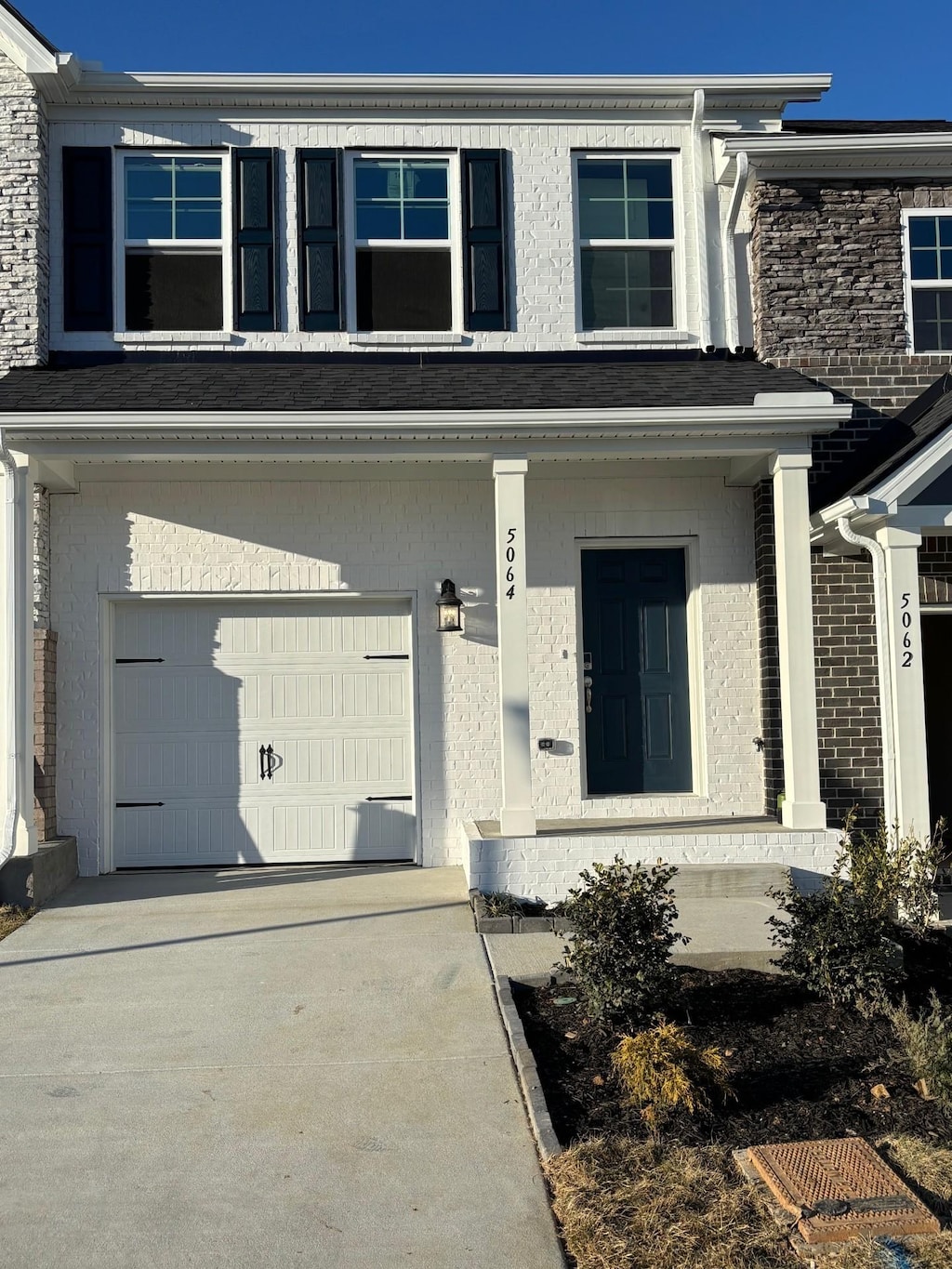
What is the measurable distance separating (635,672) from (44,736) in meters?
4.95

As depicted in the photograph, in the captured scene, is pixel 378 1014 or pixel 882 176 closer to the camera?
pixel 378 1014

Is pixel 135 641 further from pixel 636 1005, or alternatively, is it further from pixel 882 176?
pixel 882 176

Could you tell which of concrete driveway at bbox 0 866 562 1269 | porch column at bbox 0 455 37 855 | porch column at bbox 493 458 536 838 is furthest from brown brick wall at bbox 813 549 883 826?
porch column at bbox 0 455 37 855

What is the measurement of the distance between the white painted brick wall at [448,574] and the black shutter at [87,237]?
157cm

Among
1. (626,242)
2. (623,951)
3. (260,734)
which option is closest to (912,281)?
(626,242)

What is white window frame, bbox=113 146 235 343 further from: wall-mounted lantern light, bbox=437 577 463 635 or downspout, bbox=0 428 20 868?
wall-mounted lantern light, bbox=437 577 463 635

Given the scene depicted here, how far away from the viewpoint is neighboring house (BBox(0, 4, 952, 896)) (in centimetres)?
954

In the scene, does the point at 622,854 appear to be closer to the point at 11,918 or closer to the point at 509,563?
the point at 509,563

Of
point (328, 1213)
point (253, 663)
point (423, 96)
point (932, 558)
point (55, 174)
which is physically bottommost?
point (328, 1213)

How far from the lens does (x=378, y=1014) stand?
5652 mm

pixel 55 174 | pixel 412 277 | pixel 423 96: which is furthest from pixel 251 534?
pixel 423 96

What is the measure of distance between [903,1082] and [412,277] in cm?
777

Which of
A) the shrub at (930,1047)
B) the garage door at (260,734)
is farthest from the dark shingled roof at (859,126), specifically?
the shrub at (930,1047)

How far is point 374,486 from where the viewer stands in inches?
386
